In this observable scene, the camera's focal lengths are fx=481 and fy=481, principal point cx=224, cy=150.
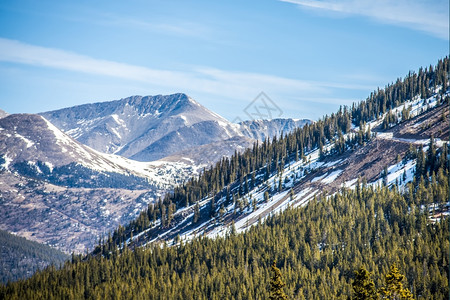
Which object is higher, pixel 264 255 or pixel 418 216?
pixel 418 216

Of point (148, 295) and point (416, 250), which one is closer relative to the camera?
point (416, 250)

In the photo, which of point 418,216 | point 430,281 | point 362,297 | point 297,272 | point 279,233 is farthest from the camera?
point 279,233

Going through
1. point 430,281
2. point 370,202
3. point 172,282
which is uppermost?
point 370,202

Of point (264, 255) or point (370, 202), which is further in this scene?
point (370, 202)

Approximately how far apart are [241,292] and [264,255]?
3132cm

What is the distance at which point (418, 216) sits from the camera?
17750 centimetres

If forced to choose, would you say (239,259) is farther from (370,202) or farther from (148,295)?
(370,202)

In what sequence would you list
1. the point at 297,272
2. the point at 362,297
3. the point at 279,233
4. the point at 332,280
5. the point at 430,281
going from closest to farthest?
1. the point at 362,297
2. the point at 430,281
3. the point at 332,280
4. the point at 297,272
5. the point at 279,233

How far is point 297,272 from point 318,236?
29.3 m

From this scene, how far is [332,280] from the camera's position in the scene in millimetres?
148125

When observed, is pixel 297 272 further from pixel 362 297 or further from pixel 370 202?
pixel 362 297

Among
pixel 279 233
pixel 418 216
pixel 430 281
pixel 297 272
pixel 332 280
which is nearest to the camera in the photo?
pixel 430 281

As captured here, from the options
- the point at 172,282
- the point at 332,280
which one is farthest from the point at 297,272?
the point at 172,282

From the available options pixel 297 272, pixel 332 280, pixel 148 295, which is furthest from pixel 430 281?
pixel 148 295
